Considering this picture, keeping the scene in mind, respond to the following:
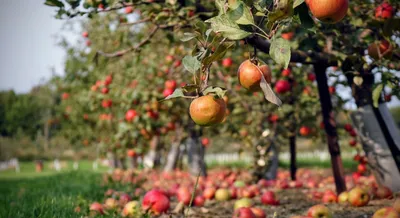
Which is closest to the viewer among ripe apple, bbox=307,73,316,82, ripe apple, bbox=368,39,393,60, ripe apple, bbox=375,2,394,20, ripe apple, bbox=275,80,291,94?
ripe apple, bbox=368,39,393,60

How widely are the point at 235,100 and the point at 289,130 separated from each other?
104 cm

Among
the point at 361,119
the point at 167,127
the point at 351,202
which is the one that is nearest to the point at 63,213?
the point at 351,202

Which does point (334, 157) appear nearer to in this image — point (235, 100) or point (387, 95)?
point (387, 95)

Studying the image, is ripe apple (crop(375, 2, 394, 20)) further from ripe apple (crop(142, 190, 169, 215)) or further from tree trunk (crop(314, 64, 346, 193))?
ripe apple (crop(142, 190, 169, 215))

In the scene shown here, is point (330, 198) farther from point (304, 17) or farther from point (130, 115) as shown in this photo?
point (130, 115)

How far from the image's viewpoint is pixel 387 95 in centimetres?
341

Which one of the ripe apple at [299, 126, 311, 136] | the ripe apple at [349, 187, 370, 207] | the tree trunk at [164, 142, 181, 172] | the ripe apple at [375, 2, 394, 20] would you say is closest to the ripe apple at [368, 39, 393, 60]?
the ripe apple at [375, 2, 394, 20]

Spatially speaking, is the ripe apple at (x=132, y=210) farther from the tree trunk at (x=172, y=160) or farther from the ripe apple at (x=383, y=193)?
the tree trunk at (x=172, y=160)

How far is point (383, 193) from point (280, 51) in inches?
112

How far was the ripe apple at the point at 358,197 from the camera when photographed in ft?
10.9

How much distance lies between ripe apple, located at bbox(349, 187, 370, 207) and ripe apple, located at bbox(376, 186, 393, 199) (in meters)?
0.31

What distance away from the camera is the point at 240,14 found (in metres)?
1.49

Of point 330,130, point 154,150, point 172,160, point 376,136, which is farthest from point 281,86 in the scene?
point 154,150

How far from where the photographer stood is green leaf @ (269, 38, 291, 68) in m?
1.40
